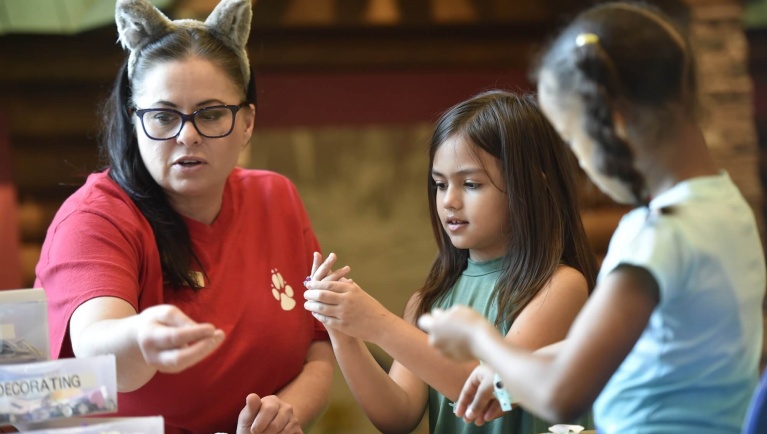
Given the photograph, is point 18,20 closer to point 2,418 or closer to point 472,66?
point 472,66

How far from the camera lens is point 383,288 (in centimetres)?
514

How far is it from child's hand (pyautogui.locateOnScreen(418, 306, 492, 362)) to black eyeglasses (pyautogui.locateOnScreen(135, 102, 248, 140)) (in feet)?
2.88

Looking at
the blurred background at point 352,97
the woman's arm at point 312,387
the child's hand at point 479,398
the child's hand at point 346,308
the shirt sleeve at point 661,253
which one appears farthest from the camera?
the blurred background at point 352,97

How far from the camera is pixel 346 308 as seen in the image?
1.64m

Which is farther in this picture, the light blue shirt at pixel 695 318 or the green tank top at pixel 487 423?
the green tank top at pixel 487 423

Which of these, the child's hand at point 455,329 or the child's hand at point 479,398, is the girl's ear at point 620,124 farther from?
the child's hand at point 479,398

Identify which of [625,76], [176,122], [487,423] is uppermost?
[625,76]

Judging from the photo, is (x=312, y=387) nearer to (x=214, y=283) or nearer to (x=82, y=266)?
(x=214, y=283)

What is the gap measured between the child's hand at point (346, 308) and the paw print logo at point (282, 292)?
372 millimetres

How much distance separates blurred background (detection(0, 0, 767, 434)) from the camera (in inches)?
171

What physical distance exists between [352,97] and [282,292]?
2.87m

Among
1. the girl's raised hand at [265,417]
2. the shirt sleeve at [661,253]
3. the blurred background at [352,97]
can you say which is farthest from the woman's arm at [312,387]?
the blurred background at [352,97]

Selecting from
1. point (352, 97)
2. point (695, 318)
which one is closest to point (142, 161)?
point (695, 318)

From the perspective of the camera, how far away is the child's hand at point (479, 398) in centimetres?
140
